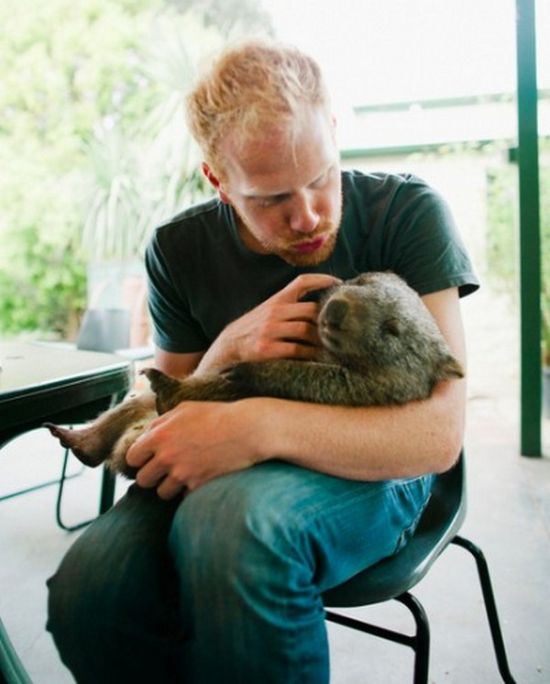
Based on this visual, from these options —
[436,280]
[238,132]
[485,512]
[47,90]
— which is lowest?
[485,512]

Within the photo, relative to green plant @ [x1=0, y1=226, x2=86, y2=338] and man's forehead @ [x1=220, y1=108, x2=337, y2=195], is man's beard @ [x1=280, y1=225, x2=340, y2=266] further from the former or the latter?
green plant @ [x1=0, y1=226, x2=86, y2=338]

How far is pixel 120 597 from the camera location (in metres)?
1.09

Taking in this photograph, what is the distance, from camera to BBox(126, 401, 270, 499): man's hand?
43.7 inches

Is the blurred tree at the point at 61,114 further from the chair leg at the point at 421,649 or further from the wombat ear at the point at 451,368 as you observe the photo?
the chair leg at the point at 421,649

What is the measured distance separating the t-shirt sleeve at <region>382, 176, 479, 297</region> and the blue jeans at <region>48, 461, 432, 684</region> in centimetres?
46

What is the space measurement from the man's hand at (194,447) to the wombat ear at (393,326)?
0.37 metres

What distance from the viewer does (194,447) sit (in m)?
1.13

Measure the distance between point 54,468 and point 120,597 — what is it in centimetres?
271

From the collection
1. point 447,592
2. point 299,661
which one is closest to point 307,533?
point 299,661

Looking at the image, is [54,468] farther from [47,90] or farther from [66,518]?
[47,90]

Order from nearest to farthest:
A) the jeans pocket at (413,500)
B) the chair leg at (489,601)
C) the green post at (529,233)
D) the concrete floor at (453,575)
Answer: the jeans pocket at (413,500)
the chair leg at (489,601)
the concrete floor at (453,575)
the green post at (529,233)

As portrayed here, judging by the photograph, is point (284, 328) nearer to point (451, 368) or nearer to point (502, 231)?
point (451, 368)

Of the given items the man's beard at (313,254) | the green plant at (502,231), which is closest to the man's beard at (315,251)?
the man's beard at (313,254)

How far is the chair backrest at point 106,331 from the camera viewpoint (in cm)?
A: 372
